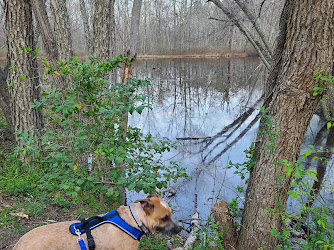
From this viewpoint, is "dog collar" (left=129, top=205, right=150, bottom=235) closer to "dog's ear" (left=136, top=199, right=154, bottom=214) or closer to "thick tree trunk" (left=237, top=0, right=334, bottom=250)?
"dog's ear" (left=136, top=199, right=154, bottom=214)

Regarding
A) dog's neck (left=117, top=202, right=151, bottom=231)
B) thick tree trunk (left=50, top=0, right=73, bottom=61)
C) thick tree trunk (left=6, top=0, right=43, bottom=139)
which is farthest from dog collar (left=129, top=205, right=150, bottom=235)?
thick tree trunk (left=50, top=0, right=73, bottom=61)

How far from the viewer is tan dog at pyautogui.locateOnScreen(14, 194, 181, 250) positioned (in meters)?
2.54

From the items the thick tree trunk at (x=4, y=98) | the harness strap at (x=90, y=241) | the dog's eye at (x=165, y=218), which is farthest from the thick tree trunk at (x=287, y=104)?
the thick tree trunk at (x=4, y=98)

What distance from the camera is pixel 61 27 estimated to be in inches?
221

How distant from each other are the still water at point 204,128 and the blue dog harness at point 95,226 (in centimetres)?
184

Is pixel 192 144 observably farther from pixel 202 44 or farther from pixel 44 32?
pixel 202 44

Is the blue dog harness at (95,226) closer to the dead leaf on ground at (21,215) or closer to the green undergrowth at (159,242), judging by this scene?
the green undergrowth at (159,242)

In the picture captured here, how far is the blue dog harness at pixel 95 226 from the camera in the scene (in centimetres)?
265

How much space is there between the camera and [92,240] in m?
2.66

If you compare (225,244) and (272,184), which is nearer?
(272,184)

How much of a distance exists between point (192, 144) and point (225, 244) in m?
5.18

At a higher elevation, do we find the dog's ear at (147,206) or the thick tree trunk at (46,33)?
the thick tree trunk at (46,33)

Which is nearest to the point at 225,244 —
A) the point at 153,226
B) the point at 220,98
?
the point at 153,226

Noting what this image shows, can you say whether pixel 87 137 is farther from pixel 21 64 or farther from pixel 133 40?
pixel 21 64
